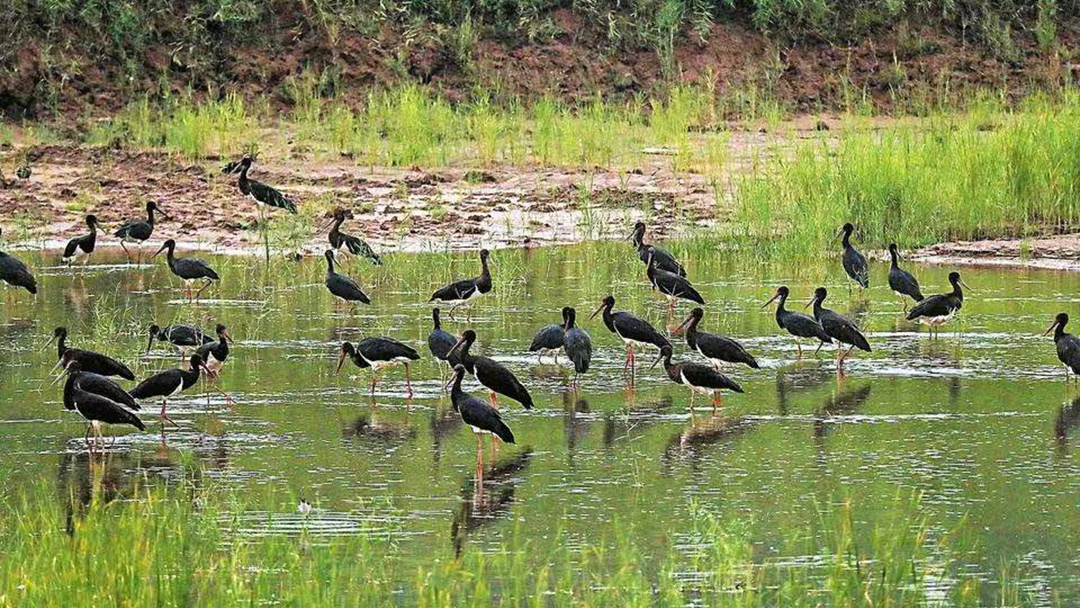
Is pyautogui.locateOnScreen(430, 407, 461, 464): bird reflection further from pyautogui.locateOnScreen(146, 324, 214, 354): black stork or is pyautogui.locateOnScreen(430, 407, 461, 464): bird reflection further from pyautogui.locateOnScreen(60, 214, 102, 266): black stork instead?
pyautogui.locateOnScreen(60, 214, 102, 266): black stork

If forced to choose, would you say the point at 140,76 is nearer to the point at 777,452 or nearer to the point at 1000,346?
the point at 1000,346

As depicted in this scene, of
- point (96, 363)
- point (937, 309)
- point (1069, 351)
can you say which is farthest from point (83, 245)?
point (1069, 351)

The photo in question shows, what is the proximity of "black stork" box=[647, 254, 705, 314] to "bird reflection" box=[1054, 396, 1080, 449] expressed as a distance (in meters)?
4.17

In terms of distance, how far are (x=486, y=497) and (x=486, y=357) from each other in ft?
9.28

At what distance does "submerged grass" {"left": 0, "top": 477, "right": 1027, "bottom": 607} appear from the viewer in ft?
24.7

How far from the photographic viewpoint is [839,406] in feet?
40.8

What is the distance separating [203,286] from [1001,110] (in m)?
14.2

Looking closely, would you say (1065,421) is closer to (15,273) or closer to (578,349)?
(578,349)

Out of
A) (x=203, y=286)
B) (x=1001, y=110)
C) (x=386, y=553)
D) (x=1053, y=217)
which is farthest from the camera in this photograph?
(x=1001, y=110)

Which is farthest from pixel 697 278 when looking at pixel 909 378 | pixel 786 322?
pixel 909 378

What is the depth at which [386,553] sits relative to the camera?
8.70 meters

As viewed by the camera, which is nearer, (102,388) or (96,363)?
(102,388)

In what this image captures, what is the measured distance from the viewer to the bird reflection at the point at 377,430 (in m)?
11.4

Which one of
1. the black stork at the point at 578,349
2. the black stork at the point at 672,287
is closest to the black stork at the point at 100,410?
the black stork at the point at 578,349
